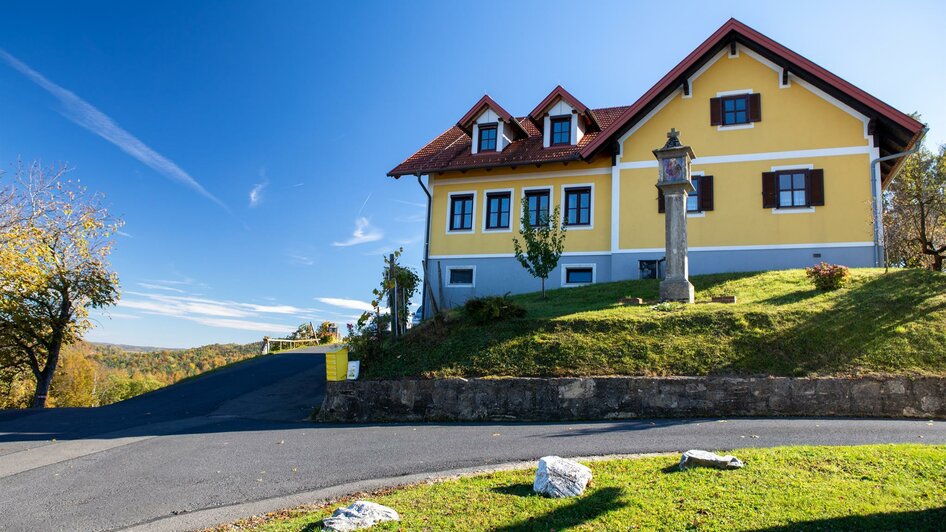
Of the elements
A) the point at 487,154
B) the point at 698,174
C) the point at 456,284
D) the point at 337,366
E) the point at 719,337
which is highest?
the point at 487,154

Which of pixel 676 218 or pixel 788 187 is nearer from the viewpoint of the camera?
pixel 676 218

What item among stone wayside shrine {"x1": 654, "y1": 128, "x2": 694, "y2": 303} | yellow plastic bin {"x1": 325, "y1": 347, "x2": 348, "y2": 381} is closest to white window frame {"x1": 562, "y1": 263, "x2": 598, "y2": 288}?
stone wayside shrine {"x1": 654, "y1": 128, "x2": 694, "y2": 303}

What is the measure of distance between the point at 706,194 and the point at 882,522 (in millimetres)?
16478

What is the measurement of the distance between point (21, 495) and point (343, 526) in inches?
207

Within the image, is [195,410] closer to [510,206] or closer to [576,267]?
[510,206]

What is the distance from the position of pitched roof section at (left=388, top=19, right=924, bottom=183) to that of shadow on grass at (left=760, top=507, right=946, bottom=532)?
1613 centimetres

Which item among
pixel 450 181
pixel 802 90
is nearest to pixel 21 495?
pixel 450 181

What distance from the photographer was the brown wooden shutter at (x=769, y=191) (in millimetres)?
19031

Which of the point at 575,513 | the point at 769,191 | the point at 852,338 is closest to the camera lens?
the point at 575,513

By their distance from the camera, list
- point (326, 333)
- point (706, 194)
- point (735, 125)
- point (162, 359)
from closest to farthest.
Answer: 1. point (706, 194)
2. point (735, 125)
3. point (326, 333)
4. point (162, 359)

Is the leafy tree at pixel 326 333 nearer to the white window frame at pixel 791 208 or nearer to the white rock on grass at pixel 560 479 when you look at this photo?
the white window frame at pixel 791 208

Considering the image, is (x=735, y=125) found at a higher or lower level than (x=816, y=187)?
higher

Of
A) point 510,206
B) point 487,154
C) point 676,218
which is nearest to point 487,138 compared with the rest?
point 487,154

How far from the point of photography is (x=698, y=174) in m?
20.1
